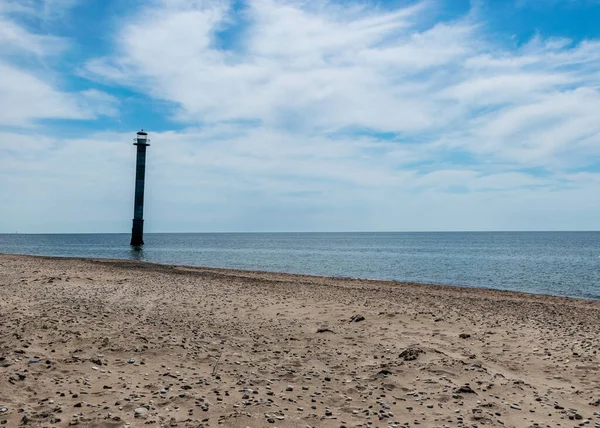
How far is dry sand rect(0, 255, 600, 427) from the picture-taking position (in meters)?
7.36

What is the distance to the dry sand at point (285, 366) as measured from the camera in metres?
7.36

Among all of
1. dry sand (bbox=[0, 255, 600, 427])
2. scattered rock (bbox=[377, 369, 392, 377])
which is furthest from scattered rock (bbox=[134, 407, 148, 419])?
scattered rock (bbox=[377, 369, 392, 377])

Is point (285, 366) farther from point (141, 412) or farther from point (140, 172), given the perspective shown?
point (140, 172)

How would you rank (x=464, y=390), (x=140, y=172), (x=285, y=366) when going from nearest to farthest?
(x=464, y=390) → (x=285, y=366) → (x=140, y=172)

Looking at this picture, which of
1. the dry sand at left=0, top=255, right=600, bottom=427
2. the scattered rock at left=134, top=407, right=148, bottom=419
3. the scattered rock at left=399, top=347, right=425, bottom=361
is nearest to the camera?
the scattered rock at left=134, top=407, right=148, bottom=419

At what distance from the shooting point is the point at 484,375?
31.6 feet

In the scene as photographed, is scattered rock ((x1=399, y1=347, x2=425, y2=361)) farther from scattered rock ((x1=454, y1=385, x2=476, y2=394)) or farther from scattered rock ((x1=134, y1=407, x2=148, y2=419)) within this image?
scattered rock ((x1=134, y1=407, x2=148, y2=419))

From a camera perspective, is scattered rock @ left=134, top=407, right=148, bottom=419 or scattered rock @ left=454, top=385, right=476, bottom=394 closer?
scattered rock @ left=134, top=407, right=148, bottom=419

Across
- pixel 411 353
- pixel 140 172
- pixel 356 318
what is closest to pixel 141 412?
pixel 411 353

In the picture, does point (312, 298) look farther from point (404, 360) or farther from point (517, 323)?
point (404, 360)

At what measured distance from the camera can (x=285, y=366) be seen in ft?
32.4

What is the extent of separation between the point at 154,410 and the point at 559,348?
33.8ft

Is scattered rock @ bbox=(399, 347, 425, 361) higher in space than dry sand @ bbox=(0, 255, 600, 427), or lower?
higher

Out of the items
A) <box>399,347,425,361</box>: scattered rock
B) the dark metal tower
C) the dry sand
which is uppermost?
the dark metal tower
